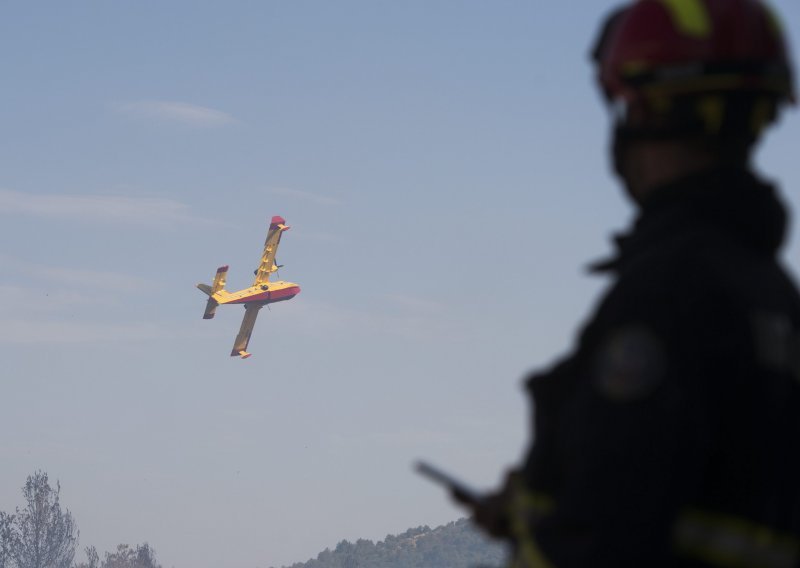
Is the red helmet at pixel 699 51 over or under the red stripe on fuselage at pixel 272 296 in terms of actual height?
under

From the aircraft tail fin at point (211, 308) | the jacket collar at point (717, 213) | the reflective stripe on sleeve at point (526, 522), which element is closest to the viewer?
the reflective stripe on sleeve at point (526, 522)

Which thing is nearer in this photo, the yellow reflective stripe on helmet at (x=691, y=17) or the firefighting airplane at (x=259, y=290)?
the yellow reflective stripe on helmet at (x=691, y=17)

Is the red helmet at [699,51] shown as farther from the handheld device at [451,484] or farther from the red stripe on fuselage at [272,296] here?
the red stripe on fuselage at [272,296]

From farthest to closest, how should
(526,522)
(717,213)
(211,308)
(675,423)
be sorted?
(211,308)
(717,213)
(526,522)
(675,423)

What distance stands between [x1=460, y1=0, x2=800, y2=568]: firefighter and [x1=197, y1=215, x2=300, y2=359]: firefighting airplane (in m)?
108

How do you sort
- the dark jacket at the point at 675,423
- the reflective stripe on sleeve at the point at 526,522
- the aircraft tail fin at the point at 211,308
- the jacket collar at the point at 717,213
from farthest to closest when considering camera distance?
the aircraft tail fin at the point at 211,308
the jacket collar at the point at 717,213
the reflective stripe on sleeve at the point at 526,522
the dark jacket at the point at 675,423

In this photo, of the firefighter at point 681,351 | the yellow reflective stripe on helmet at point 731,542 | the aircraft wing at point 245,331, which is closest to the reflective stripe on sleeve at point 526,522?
the firefighter at point 681,351

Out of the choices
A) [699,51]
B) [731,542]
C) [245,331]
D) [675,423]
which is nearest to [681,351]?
[675,423]

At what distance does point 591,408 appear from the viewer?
234cm

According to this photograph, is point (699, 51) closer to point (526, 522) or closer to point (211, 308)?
point (526, 522)

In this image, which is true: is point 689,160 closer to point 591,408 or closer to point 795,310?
point 795,310

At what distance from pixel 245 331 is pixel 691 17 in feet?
390

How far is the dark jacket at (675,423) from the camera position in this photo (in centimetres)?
227

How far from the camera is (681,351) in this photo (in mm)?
2312
